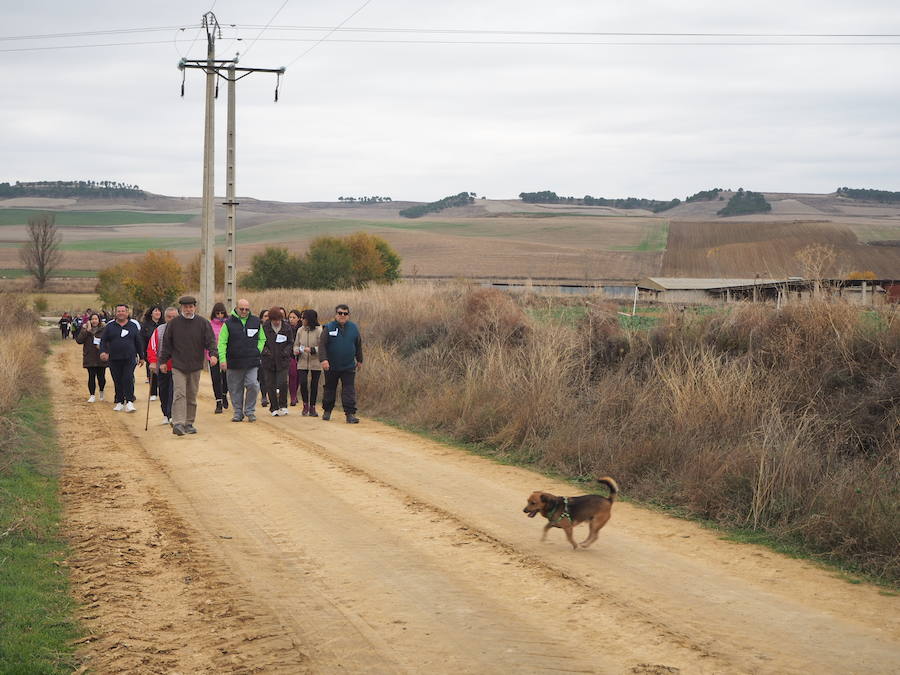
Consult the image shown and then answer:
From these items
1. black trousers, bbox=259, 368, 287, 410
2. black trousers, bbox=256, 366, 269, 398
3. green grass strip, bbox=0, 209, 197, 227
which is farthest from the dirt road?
green grass strip, bbox=0, 209, 197, 227

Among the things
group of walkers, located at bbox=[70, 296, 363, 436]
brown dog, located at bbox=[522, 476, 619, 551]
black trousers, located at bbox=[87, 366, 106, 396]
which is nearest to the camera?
brown dog, located at bbox=[522, 476, 619, 551]

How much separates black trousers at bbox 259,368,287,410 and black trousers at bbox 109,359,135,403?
277 cm

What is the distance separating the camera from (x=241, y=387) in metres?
16.1

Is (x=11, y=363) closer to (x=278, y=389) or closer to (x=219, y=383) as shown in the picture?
(x=219, y=383)

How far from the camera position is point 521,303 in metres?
22.0

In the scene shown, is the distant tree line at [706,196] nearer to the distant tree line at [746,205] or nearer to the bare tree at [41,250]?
the distant tree line at [746,205]

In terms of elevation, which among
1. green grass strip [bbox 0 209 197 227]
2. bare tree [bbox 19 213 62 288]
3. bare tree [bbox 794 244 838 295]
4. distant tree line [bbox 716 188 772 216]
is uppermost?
distant tree line [bbox 716 188 772 216]

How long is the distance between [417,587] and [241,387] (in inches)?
390

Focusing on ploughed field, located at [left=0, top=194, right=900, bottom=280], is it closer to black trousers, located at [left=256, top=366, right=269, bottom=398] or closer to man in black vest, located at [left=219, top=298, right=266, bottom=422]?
black trousers, located at [left=256, top=366, right=269, bottom=398]

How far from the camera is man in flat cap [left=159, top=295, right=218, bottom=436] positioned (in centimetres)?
1477

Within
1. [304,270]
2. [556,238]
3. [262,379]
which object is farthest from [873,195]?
[262,379]

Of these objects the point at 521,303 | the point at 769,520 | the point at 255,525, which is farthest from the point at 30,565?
the point at 521,303

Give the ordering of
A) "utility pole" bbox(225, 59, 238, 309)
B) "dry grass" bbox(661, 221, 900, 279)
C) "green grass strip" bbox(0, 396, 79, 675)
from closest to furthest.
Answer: "green grass strip" bbox(0, 396, 79, 675), "utility pole" bbox(225, 59, 238, 309), "dry grass" bbox(661, 221, 900, 279)

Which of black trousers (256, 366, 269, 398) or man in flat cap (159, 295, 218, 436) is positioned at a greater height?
man in flat cap (159, 295, 218, 436)
